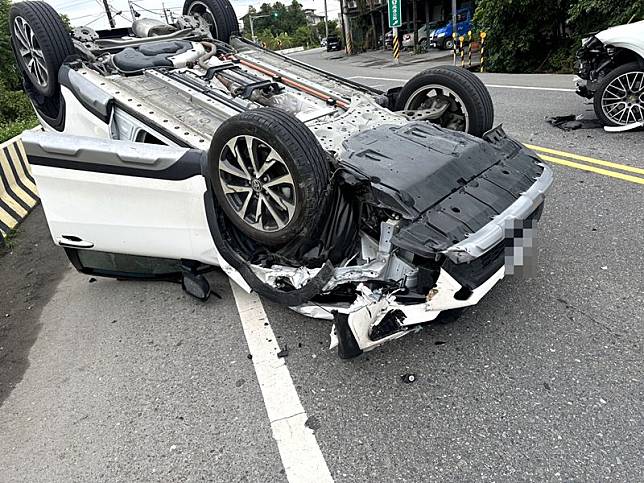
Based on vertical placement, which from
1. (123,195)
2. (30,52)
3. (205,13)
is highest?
(205,13)

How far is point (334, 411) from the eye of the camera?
→ 90.5 inches

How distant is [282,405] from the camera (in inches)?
93.5

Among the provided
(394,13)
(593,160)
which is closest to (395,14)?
(394,13)


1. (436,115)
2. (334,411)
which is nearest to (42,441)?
(334,411)

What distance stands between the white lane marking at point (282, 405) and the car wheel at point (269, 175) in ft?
1.80

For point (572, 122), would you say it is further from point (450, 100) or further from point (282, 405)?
point (282, 405)

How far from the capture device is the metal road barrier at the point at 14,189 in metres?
5.36

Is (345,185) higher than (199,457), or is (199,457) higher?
(345,185)

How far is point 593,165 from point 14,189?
20.7ft

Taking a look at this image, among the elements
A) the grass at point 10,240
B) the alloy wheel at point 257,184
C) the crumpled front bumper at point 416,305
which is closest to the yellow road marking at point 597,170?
the crumpled front bumper at point 416,305

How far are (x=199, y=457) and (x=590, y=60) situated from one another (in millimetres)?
6129

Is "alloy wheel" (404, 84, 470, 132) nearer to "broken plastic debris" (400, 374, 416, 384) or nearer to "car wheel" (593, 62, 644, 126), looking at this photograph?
"broken plastic debris" (400, 374, 416, 384)

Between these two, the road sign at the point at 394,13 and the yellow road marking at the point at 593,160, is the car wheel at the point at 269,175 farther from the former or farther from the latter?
the road sign at the point at 394,13

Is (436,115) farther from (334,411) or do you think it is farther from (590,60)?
(590,60)
